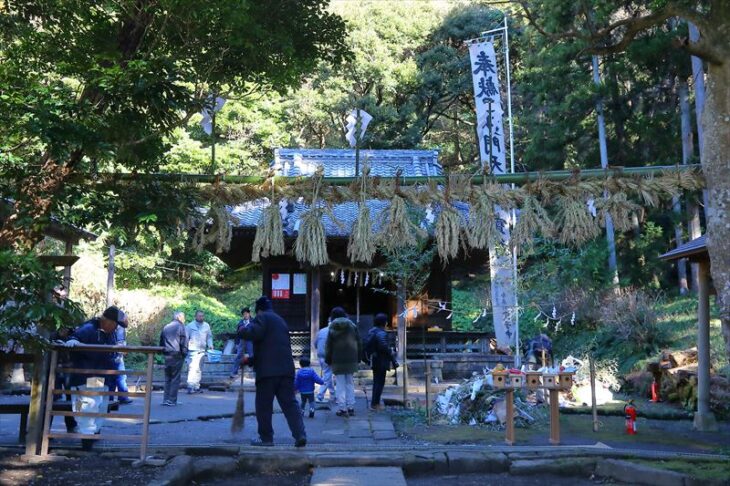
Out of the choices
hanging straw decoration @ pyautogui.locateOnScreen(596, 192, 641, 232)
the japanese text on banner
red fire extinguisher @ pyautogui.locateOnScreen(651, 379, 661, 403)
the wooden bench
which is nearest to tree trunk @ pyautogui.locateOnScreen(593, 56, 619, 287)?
the japanese text on banner

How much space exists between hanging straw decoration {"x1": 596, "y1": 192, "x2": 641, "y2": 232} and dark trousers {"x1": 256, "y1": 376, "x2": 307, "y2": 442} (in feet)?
14.1

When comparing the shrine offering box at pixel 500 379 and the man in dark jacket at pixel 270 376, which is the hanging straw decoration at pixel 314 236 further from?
the shrine offering box at pixel 500 379

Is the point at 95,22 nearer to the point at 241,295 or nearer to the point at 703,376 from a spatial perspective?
the point at 703,376

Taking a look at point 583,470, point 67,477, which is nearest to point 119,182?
point 67,477

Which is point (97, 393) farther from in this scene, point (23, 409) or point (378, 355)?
point (378, 355)

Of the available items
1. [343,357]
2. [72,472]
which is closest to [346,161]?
[343,357]

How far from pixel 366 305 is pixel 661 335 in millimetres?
9292

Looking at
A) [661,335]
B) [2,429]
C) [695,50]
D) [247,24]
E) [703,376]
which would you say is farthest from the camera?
[661,335]

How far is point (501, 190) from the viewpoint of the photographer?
8.43 meters

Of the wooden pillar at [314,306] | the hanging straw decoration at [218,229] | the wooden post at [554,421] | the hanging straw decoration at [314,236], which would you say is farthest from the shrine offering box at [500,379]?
the wooden pillar at [314,306]

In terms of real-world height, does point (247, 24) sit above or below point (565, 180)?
above

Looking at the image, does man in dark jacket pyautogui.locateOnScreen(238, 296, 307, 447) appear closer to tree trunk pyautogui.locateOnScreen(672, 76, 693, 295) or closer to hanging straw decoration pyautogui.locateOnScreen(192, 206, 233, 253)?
hanging straw decoration pyautogui.locateOnScreen(192, 206, 233, 253)

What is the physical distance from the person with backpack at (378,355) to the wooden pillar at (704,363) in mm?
4878

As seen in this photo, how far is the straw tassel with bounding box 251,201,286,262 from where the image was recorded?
27.8ft
